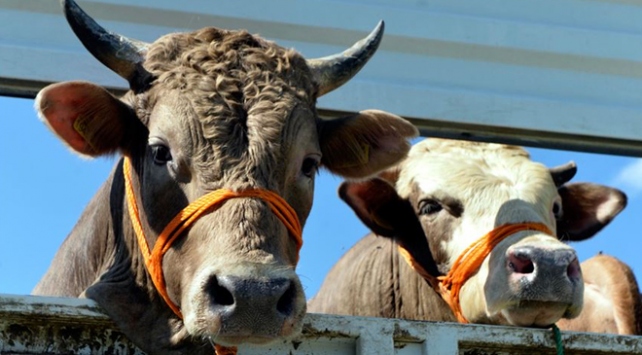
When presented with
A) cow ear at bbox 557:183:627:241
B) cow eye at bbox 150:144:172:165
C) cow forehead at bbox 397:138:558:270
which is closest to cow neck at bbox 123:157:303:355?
cow eye at bbox 150:144:172:165

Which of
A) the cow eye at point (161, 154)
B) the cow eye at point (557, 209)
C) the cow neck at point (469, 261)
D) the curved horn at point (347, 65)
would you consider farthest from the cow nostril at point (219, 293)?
the cow eye at point (557, 209)

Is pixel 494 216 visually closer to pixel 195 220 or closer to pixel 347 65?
pixel 347 65

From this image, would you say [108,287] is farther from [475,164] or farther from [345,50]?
[475,164]

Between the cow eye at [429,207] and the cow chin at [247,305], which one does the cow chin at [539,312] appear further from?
the cow chin at [247,305]

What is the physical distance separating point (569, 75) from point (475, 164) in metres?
1.35

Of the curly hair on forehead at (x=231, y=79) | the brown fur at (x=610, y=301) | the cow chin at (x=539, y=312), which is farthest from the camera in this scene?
the brown fur at (x=610, y=301)

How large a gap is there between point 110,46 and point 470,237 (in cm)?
265

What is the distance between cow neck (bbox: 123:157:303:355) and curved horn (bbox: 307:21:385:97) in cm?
86

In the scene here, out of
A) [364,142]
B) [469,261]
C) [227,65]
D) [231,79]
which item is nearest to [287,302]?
[231,79]

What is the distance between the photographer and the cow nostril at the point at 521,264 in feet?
19.5

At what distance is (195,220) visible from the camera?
4.60 meters

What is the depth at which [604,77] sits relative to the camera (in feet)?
20.2

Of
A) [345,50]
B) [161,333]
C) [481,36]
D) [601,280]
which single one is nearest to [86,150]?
[161,333]

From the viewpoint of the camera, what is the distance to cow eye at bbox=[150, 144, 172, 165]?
16.1 feet
